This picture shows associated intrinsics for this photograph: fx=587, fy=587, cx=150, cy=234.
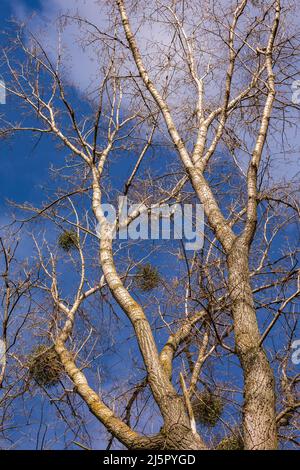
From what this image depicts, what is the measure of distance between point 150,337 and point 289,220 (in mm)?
2068

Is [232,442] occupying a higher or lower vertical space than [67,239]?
lower

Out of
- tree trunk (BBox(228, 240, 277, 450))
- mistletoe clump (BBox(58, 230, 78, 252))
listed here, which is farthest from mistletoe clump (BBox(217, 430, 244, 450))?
mistletoe clump (BBox(58, 230, 78, 252))

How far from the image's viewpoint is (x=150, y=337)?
4.64m

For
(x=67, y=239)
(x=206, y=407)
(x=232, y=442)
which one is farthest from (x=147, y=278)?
(x=232, y=442)

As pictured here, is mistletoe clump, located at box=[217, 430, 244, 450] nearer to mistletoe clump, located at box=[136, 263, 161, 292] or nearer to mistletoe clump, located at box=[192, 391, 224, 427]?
mistletoe clump, located at box=[192, 391, 224, 427]

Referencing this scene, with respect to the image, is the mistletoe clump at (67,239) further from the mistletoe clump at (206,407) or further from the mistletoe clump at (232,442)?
the mistletoe clump at (232,442)

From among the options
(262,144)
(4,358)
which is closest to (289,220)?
(262,144)

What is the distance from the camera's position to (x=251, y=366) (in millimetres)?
4227

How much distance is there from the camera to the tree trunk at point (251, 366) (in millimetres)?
3938

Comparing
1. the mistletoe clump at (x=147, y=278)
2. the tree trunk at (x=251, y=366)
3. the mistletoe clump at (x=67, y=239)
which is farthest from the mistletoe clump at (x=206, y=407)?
the mistletoe clump at (x=67, y=239)

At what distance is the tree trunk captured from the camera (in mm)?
3938

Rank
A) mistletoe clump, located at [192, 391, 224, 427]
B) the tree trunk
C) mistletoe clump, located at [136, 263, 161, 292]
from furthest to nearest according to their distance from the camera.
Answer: mistletoe clump, located at [136, 263, 161, 292], mistletoe clump, located at [192, 391, 224, 427], the tree trunk

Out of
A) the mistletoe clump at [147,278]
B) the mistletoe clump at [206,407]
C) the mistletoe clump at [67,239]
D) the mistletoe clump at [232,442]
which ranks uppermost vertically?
the mistletoe clump at [67,239]

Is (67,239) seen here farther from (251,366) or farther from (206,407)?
(251,366)
